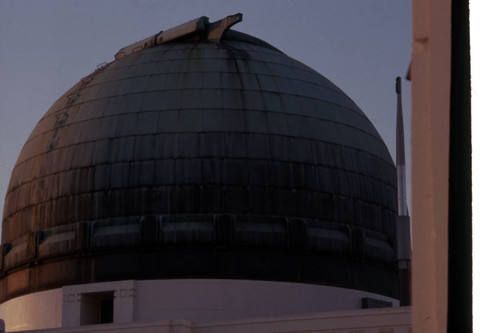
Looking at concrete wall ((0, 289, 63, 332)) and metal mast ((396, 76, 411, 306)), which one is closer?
metal mast ((396, 76, 411, 306))

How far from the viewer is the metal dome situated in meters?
28.1

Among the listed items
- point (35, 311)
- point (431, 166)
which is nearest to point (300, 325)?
point (35, 311)

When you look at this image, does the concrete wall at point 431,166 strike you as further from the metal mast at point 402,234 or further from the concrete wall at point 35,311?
the concrete wall at point 35,311

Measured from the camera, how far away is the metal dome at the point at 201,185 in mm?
28094

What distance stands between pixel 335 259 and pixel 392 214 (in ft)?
8.82

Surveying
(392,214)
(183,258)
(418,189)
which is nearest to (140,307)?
(183,258)

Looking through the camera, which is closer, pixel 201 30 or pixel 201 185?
pixel 201 185

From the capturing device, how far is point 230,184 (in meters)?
28.3

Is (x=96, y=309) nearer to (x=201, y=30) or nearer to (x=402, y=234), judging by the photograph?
(x=402, y=234)

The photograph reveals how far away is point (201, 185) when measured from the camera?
92.4 ft

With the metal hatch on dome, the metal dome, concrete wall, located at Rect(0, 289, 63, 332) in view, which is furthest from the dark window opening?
the metal hatch on dome

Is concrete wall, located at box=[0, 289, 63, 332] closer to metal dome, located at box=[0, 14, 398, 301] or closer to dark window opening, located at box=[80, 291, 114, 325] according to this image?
metal dome, located at box=[0, 14, 398, 301]

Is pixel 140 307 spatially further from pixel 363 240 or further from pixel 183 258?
pixel 363 240

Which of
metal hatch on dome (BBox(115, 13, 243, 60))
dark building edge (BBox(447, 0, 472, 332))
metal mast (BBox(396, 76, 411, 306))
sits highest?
metal hatch on dome (BBox(115, 13, 243, 60))
